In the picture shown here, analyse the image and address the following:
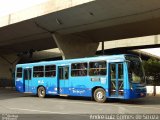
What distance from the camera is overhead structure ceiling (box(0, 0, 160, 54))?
76.6 feet

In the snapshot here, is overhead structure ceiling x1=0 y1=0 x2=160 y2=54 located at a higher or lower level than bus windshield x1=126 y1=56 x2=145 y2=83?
higher

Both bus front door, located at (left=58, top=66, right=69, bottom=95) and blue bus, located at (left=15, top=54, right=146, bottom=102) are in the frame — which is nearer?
blue bus, located at (left=15, top=54, right=146, bottom=102)

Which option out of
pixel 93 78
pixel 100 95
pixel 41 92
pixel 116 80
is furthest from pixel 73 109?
pixel 41 92

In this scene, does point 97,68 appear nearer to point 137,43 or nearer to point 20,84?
point 20,84

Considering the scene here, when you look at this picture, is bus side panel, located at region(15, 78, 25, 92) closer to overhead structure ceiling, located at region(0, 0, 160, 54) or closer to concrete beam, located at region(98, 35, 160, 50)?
overhead structure ceiling, located at region(0, 0, 160, 54)

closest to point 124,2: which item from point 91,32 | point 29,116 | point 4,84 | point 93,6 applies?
point 93,6

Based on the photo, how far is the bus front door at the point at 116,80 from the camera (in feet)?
57.1

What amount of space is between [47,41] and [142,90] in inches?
945

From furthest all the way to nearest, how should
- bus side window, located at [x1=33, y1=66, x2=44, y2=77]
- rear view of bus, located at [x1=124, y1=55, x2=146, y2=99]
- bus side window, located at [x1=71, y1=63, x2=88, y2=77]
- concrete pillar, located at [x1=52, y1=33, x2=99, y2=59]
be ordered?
concrete pillar, located at [x1=52, y1=33, x2=99, y2=59], bus side window, located at [x1=33, y1=66, x2=44, y2=77], bus side window, located at [x1=71, y1=63, x2=88, y2=77], rear view of bus, located at [x1=124, y1=55, x2=146, y2=99]

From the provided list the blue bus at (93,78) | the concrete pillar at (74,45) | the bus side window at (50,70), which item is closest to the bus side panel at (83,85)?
the blue bus at (93,78)

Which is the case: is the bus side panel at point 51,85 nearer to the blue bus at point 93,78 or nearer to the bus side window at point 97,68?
the blue bus at point 93,78

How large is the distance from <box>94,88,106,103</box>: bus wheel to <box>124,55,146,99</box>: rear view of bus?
1.72m

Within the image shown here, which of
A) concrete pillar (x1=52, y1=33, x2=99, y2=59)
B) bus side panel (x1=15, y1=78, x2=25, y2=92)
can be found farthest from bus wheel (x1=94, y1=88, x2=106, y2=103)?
concrete pillar (x1=52, y1=33, x2=99, y2=59)

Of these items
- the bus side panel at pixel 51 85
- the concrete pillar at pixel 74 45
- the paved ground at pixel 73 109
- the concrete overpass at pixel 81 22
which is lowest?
the paved ground at pixel 73 109
